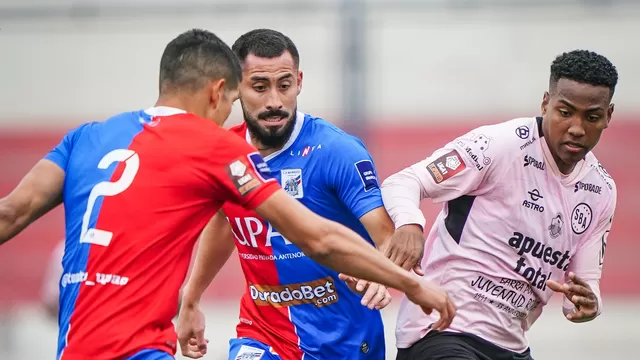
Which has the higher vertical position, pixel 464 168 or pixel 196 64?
pixel 196 64

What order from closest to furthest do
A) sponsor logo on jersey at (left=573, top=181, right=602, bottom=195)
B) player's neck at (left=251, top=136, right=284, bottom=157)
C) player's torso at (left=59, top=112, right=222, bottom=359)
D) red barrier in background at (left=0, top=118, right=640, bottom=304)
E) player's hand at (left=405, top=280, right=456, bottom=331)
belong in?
player's torso at (left=59, top=112, right=222, bottom=359) < player's hand at (left=405, top=280, right=456, bottom=331) < sponsor logo on jersey at (left=573, top=181, right=602, bottom=195) < player's neck at (left=251, top=136, right=284, bottom=157) < red barrier in background at (left=0, top=118, right=640, bottom=304)

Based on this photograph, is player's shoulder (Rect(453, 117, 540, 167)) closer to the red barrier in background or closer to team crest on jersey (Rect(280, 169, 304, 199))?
team crest on jersey (Rect(280, 169, 304, 199))

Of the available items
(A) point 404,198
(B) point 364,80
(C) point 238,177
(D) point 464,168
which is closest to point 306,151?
(A) point 404,198

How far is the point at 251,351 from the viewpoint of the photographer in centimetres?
560

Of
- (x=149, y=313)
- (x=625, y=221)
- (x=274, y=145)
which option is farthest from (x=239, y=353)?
(x=625, y=221)

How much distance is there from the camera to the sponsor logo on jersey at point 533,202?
5.26 metres

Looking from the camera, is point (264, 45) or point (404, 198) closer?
point (404, 198)

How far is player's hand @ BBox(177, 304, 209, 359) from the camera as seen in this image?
6043mm

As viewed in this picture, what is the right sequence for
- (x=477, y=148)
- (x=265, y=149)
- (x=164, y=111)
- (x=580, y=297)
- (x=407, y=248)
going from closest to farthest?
(x=164, y=111), (x=407, y=248), (x=580, y=297), (x=477, y=148), (x=265, y=149)

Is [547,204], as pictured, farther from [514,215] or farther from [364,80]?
[364,80]

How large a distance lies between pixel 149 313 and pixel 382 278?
0.96m

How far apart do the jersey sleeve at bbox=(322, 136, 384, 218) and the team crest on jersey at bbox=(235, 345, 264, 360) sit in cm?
93

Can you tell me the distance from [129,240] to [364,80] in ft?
17.6

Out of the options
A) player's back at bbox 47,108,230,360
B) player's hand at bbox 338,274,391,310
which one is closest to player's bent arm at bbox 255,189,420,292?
player's back at bbox 47,108,230,360
